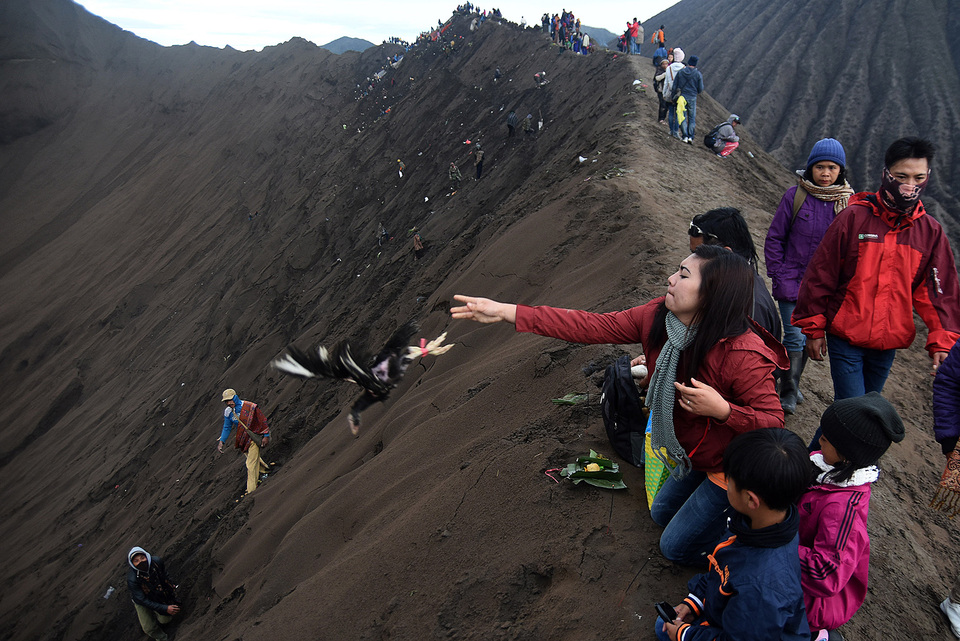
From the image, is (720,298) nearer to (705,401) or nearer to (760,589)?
(705,401)

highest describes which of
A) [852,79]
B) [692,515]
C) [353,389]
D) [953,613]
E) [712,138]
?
[692,515]

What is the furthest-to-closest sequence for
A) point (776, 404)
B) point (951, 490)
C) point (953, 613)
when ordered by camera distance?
point (953, 613), point (951, 490), point (776, 404)

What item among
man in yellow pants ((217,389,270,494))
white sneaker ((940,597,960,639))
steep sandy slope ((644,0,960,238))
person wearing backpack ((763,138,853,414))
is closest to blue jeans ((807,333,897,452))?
person wearing backpack ((763,138,853,414))

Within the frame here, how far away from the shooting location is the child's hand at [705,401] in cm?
174

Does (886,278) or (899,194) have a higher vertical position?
(899,194)

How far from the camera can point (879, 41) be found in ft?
95.7

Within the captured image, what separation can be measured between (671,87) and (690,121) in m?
0.74

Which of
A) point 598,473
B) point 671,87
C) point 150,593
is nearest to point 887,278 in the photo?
point 598,473

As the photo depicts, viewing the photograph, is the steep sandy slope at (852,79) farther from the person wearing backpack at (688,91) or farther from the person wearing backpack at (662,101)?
the person wearing backpack at (688,91)

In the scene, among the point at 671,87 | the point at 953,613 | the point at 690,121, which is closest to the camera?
the point at 953,613

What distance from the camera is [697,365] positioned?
188cm

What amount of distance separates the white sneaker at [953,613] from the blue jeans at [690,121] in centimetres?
835

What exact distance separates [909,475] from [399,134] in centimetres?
1819

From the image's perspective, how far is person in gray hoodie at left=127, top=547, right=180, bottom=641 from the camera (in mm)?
4875
